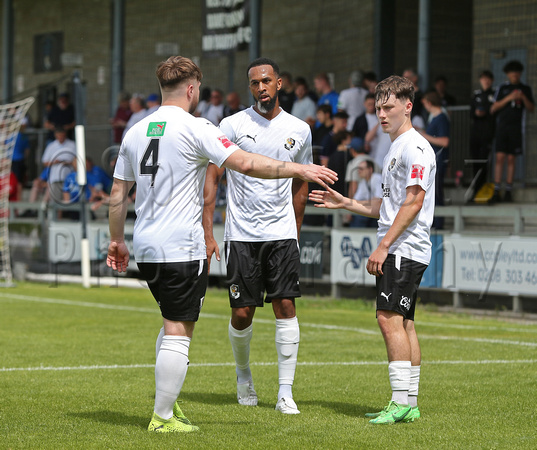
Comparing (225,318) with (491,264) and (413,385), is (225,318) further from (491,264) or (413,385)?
(413,385)

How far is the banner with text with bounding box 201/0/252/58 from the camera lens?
62.9ft

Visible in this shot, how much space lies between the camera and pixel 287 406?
6.60 m

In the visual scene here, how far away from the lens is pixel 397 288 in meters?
6.25

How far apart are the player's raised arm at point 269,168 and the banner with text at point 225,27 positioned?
541 inches

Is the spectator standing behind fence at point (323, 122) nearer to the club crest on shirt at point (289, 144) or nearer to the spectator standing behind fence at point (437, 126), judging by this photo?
the spectator standing behind fence at point (437, 126)

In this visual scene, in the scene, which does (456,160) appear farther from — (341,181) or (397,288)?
(397,288)

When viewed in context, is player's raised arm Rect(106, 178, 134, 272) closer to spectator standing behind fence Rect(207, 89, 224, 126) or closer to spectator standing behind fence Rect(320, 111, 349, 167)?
spectator standing behind fence Rect(320, 111, 349, 167)

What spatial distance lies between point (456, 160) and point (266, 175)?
1173 cm

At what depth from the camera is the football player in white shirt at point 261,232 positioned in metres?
7.00

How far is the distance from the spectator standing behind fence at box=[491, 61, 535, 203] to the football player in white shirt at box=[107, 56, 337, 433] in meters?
10.4

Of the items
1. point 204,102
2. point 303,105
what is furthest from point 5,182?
point 303,105

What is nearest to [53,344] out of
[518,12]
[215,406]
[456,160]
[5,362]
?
[5,362]

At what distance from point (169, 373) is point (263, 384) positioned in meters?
2.29

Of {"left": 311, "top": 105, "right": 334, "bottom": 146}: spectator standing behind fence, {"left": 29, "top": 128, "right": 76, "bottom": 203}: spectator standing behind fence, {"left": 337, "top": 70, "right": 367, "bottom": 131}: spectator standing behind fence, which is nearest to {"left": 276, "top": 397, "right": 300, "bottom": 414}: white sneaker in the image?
{"left": 311, "top": 105, "right": 334, "bottom": 146}: spectator standing behind fence
